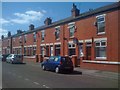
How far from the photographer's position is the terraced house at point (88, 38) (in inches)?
961

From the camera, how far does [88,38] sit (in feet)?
92.7

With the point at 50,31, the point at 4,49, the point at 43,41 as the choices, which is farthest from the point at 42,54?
the point at 4,49

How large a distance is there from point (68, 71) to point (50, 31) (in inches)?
619

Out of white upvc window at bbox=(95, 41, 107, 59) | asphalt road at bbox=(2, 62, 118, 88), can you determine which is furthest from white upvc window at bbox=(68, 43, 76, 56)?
asphalt road at bbox=(2, 62, 118, 88)

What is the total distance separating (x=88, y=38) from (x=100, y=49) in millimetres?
2428

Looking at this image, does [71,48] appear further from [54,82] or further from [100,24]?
[54,82]

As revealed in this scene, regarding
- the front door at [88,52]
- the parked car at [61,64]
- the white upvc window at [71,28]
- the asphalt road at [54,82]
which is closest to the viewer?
the asphalt road at [54,82]

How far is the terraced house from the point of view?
24.4 m

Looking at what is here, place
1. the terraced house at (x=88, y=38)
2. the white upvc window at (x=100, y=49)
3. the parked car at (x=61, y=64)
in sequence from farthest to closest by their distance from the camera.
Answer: the white upvc window at (x=100, y=49) < the terraced house at (x=88, y=38) < the parked car at (x=61, y=64)

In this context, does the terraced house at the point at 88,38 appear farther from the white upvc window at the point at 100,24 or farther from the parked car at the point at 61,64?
the parked car at the point at 61,64

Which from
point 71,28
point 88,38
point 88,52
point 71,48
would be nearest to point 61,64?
point 88,52

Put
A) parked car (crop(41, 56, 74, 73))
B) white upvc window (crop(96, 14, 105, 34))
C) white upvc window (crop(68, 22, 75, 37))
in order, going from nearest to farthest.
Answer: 1. parked car (crop(41, 56, 74, 73))
2. white upvc window (crop(96, 14, 105, 34))
3. white upvc window (crop(68, 22, 75, 37))

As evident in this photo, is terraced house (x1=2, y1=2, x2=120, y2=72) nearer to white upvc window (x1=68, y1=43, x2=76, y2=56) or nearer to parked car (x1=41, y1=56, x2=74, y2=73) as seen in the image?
white upvc window (x1=68, y1=43, x2=76, y2=56)

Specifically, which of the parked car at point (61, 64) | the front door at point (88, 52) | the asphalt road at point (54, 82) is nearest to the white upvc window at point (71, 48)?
the front door at point (88, 52)
